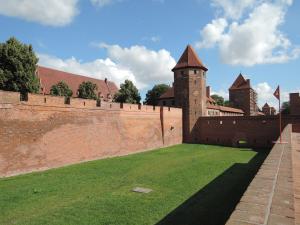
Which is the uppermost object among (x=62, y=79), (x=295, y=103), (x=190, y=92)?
(x=62, y=79)

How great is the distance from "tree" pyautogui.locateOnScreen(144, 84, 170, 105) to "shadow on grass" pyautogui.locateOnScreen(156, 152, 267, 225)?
3230 centimetres

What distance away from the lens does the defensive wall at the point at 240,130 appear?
21.5 meters

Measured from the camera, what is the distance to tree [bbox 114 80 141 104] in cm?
2909

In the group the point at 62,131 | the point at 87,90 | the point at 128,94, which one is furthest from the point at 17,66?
the point at 128,94

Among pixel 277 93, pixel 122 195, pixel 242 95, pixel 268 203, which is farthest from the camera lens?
pixel 242 95

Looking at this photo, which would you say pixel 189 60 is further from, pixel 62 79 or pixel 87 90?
pixel 62 79

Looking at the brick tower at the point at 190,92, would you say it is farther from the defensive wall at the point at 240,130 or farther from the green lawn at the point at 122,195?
the green lawn at the point at 122,195

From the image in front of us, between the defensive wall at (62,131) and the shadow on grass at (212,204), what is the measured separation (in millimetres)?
6970

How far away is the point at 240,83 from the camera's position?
47688mm

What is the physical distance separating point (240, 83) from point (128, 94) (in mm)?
26200

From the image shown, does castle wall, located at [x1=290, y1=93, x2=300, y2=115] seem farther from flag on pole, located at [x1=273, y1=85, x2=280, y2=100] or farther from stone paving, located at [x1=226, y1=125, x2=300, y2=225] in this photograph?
stone paving, located at [x1=226, y1=125, x2=300, y2=225]

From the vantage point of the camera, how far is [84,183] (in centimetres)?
945

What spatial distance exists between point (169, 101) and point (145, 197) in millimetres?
24437

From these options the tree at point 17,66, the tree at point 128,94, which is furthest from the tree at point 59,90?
the tree at point 128,94
